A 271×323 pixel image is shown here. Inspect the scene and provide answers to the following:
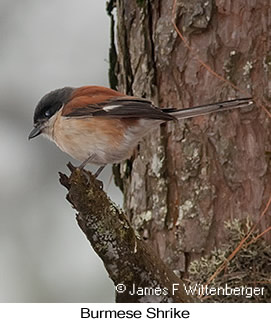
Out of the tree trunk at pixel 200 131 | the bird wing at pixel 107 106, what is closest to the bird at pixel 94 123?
the bird wing at pixel 107 106

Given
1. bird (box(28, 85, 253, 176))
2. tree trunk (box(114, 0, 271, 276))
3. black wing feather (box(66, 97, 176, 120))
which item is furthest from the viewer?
tree trunk (box(114, 0, 271, 276))

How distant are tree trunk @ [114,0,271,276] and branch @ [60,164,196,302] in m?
0.58

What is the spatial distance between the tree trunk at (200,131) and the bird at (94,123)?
0.28 meters

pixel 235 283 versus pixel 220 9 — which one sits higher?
pixel 220 9

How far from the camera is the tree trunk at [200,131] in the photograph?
106 inches

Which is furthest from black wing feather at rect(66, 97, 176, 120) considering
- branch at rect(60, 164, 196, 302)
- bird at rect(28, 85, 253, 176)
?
branch at rect(60, 164, 196, 302)

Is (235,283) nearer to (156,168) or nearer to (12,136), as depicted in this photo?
(156,168)

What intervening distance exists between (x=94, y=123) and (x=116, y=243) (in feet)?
1.65

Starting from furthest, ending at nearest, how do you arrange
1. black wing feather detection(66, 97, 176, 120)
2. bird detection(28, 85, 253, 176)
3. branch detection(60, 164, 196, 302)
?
bird detection(28, 85, 253, 176) < black wing feather detection(66, 97, 176, 120) < branch detection(60, 164, 196, 302)

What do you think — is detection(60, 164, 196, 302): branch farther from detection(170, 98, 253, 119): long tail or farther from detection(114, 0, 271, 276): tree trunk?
detection(114, 0, 271, 276): tree trunk

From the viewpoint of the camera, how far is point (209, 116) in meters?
2.75

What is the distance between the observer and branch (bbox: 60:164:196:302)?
2.10 metres

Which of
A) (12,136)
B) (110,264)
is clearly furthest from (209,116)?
(12,136)

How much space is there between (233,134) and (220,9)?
0.45 meters
